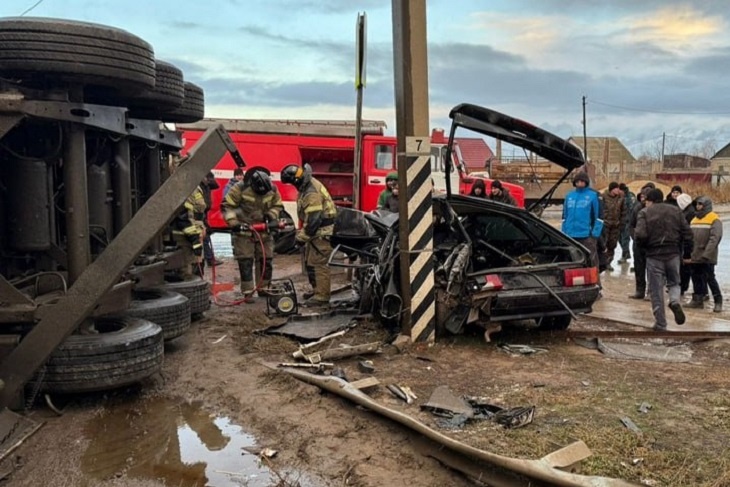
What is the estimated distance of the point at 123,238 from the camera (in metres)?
4.07

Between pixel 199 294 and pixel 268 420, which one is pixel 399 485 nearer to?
pixel 268 420

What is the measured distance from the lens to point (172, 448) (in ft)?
12.4

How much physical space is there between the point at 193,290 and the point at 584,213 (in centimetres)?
520

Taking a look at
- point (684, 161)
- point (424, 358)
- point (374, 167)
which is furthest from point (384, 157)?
point (684, 161)

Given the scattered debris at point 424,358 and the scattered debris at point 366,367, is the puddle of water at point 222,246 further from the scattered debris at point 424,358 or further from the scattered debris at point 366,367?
the scattered debris at point 366,367

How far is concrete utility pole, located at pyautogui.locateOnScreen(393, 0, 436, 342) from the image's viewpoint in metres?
5.95

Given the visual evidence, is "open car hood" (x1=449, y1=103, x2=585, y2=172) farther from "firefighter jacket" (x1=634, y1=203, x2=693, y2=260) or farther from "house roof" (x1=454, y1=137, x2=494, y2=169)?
"house roof" (x1=454, y1=137, x2=494, y2=169)

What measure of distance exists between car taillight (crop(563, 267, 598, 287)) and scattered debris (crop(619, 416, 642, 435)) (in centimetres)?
223

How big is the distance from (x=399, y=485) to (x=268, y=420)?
1.23 m

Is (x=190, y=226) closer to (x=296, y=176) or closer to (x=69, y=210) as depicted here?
(x=296, y=176)

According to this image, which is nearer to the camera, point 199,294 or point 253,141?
point 199,294

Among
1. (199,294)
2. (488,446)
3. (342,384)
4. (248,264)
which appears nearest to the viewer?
(488,446)

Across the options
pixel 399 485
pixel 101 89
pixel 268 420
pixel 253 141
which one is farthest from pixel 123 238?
pixel 253 141

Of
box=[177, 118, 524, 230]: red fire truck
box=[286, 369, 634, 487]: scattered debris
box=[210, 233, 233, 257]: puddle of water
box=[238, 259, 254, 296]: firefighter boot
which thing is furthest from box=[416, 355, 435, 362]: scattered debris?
box=[177, 118, 524, 230]: red fire truck
